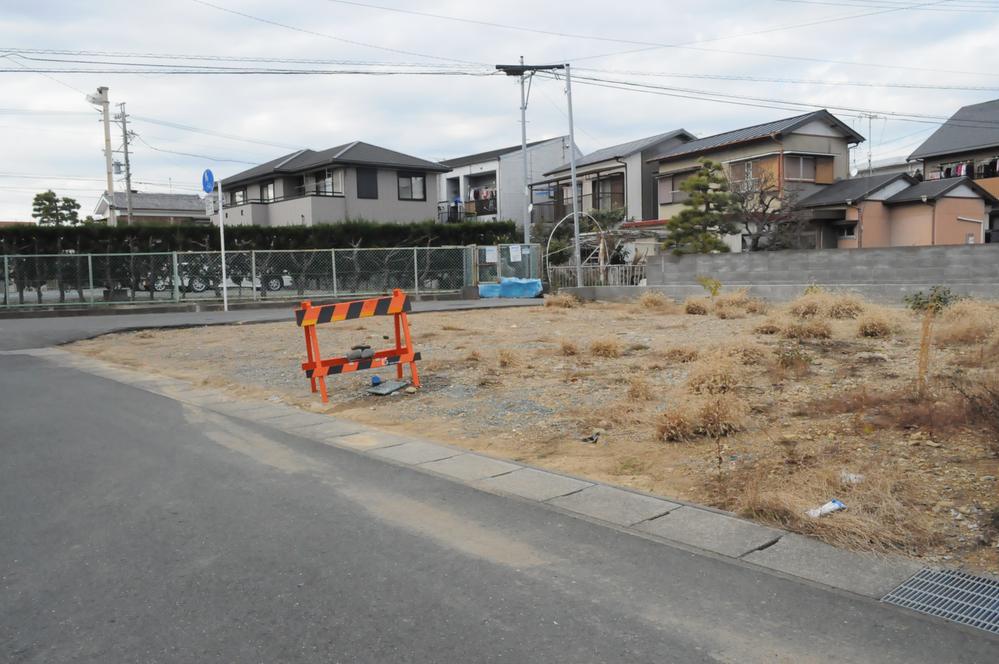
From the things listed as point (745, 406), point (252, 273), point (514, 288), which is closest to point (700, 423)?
point (745, 406)

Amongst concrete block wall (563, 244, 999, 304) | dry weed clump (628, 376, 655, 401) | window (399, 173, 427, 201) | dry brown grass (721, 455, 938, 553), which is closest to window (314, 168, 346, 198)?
window (399, 173, 427, 201)

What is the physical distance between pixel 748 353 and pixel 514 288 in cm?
1936

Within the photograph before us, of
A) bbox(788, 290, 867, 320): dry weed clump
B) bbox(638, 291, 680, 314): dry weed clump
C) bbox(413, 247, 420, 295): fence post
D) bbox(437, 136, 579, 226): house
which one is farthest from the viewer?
bbox(437, 136, 579, 226): house

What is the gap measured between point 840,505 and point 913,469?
1.05 meters

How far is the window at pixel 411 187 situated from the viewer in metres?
43.0

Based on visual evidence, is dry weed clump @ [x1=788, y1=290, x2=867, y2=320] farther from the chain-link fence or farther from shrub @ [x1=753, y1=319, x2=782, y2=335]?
the chain-link fence

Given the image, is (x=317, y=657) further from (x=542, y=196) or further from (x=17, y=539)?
(x=542, y=196)

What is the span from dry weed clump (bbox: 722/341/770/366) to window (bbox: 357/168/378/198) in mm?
33450

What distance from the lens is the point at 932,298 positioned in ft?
53.1

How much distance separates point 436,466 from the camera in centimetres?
638

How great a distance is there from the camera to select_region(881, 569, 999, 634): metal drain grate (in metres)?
3.53

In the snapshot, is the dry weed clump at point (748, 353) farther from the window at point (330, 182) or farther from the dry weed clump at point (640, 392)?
the window at point (330, 182)

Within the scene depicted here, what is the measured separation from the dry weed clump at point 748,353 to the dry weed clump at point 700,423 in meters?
3.11

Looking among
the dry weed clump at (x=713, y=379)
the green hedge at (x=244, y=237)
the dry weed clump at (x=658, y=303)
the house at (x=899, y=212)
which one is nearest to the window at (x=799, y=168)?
the house at (x=899, y=212)
